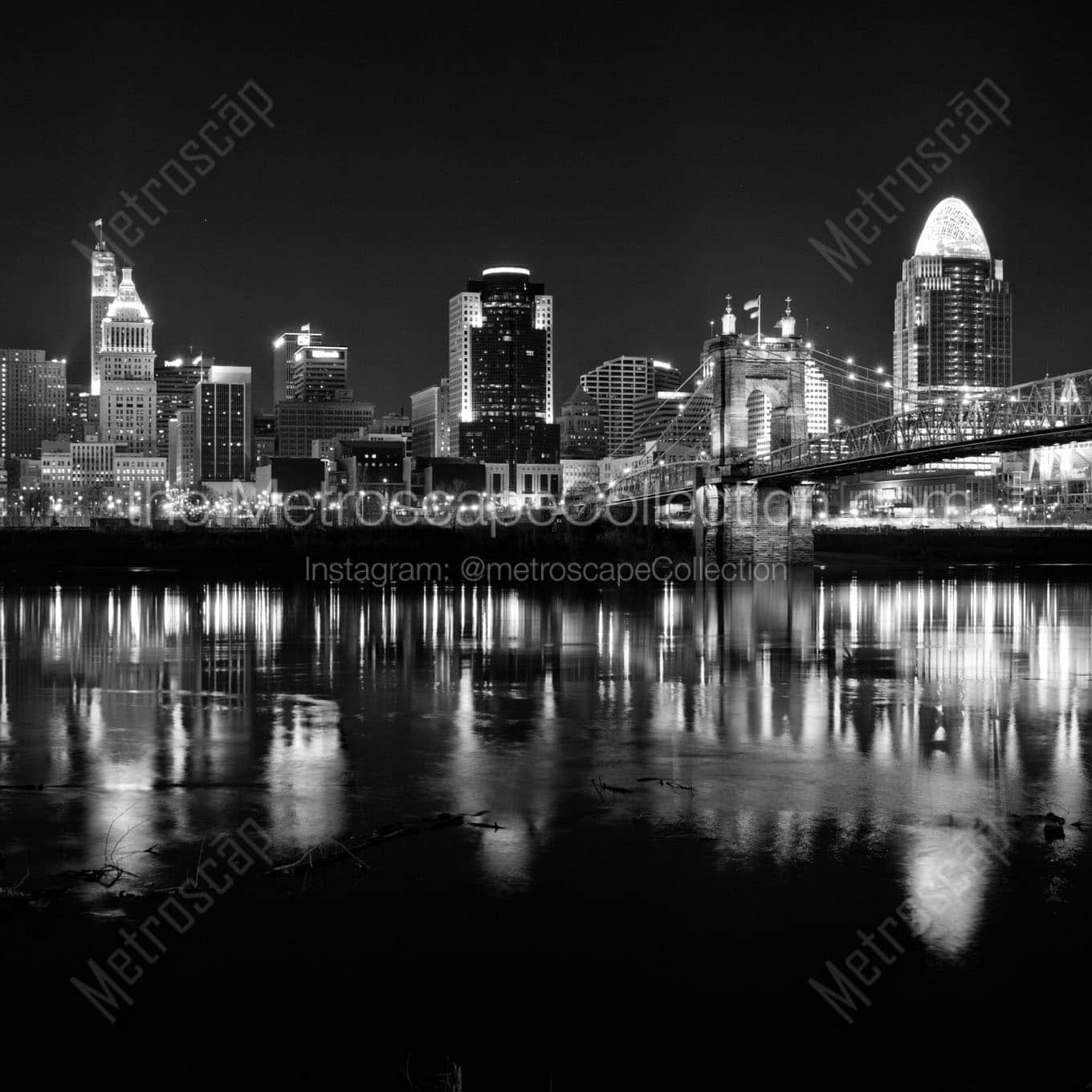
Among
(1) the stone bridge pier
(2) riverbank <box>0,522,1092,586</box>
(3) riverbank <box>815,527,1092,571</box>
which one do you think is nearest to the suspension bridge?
(1) the stone bridge pier

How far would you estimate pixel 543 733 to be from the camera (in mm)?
13906

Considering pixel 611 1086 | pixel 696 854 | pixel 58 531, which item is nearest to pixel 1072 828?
pixel 696 854

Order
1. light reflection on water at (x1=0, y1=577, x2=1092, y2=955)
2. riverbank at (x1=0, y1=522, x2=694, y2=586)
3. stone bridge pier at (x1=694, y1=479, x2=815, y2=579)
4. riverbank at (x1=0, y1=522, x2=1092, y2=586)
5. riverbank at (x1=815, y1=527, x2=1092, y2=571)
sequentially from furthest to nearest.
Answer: riverbank at (x1=815, y1=527, x2=1092, y2=571) < stone bridge pier at (x1=694, y1=479, x2=815, y2=579) < riverbank at (x1=0, y1=522, x2=694, y2=586) < riverbank at (x1=0, y1=522, x2=1092, y2=586) < light reflection on water at (x1=0, y1=577, x2=1092, y2=955)

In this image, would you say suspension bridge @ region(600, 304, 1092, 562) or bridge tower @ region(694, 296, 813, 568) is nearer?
suspension bridge @ region(600, 304, 1092, 562)

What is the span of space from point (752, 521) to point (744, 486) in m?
2.17

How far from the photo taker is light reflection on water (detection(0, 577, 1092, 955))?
9.64 m

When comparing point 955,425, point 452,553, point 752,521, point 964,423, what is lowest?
point 452,553

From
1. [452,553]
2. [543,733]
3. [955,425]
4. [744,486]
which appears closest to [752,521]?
[744,486]

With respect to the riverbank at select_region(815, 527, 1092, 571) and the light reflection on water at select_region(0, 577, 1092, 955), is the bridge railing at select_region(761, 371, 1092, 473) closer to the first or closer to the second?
the riverbank at select_region(815, 527, 1092, 571)

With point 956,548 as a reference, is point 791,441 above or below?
above

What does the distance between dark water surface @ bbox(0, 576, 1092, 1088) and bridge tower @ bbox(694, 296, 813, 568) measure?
168ft

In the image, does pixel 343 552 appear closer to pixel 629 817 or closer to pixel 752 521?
pixel 752 521

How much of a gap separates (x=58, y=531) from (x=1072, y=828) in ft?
280

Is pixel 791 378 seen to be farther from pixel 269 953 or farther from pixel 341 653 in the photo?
pixel 269 953
